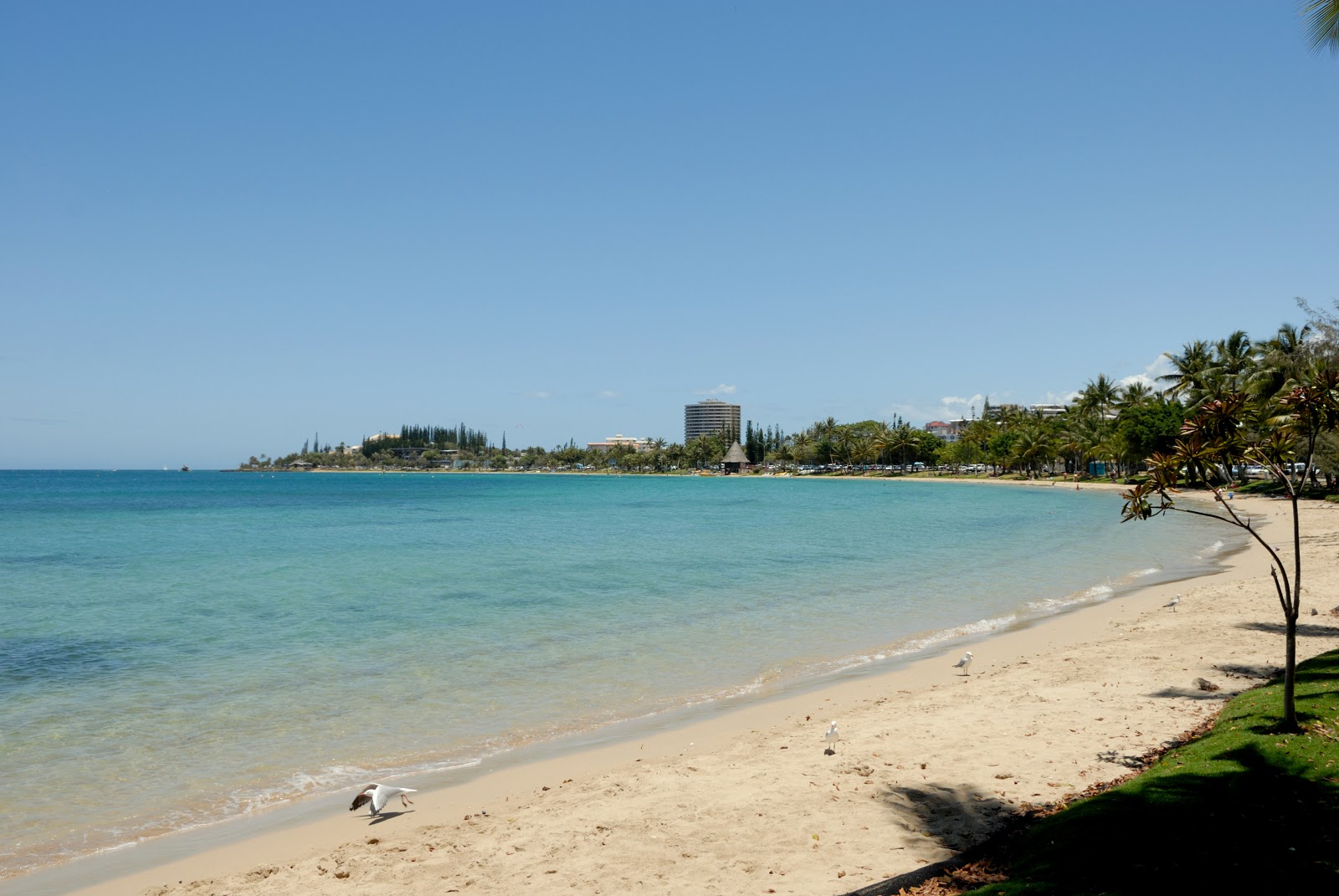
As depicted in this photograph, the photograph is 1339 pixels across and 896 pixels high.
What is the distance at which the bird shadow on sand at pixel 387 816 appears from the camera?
7965mm

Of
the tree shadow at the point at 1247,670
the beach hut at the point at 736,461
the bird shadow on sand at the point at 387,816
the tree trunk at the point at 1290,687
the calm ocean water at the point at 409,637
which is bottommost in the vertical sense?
the calm ocean water at the point at 409,637

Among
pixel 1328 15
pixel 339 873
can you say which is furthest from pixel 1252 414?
pixel 339 873

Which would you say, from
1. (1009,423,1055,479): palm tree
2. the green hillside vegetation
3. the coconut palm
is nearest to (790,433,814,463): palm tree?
the green hillside vegetation

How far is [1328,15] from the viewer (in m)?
10.2

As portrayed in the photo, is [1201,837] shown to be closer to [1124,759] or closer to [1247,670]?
[1124,759]

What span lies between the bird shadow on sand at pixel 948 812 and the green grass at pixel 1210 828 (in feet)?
1.77

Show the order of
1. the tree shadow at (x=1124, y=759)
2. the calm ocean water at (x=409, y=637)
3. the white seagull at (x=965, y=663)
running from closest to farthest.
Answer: the tree shadow at (x=1124, y=759), the calm ocean water at (x=409, y=637), the white seagull at (x=965, y=663)

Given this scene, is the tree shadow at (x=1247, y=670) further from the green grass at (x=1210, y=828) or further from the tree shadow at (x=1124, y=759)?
the tree shadow at (x=1124, y=759)

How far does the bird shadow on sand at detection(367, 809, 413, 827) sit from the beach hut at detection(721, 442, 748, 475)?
18848 centimetres

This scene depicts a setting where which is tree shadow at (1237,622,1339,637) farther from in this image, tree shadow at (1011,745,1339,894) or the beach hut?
the beach hut

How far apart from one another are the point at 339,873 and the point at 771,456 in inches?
7563

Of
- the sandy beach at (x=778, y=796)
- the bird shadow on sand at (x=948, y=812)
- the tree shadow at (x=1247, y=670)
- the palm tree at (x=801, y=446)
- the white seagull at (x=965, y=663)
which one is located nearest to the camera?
the sandy beach at (x=778, y=796)

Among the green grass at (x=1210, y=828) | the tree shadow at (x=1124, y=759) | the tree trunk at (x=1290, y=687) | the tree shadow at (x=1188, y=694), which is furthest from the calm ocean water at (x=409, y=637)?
the tree trunk at (x=1290, y=687)

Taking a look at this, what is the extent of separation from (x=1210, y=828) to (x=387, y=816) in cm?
713
